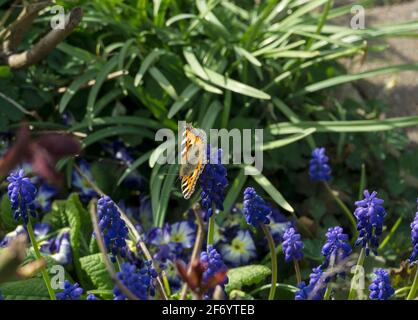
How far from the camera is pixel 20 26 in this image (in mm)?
3234

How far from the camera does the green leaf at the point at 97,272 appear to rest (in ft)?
8.60

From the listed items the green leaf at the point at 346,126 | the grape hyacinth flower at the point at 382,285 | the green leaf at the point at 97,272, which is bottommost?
the green leaf at the point at 97,272

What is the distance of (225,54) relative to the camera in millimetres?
3598

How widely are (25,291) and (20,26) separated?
48.3 inches

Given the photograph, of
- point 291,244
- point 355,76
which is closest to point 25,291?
point 291,244

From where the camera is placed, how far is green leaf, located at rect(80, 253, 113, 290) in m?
2.62

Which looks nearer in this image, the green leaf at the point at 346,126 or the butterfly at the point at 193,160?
the butterfly at the point at 193,160

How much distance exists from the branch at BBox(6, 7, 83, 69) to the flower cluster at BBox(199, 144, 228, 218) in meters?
1.11

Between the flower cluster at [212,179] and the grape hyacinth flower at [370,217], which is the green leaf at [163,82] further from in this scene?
the grape hyacinth flower at [370,217]

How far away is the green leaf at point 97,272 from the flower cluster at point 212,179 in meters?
0.62

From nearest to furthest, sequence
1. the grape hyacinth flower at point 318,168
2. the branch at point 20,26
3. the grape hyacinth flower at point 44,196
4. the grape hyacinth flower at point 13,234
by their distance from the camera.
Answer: the grape hyacinth flower at point 13,234
the grape hyacinth flower at point 318,168
the branch at point 20,26
the grape hyacinth flower at point 44,196

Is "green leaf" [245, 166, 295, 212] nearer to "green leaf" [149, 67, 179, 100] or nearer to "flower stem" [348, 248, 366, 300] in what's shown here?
"green leaf" [149, 67, 179, 100]

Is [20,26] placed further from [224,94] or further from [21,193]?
[21,193]

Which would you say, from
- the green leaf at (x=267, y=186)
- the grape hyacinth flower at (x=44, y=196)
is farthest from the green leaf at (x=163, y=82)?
the grape hyacinth flower at (x=44, y=196)
